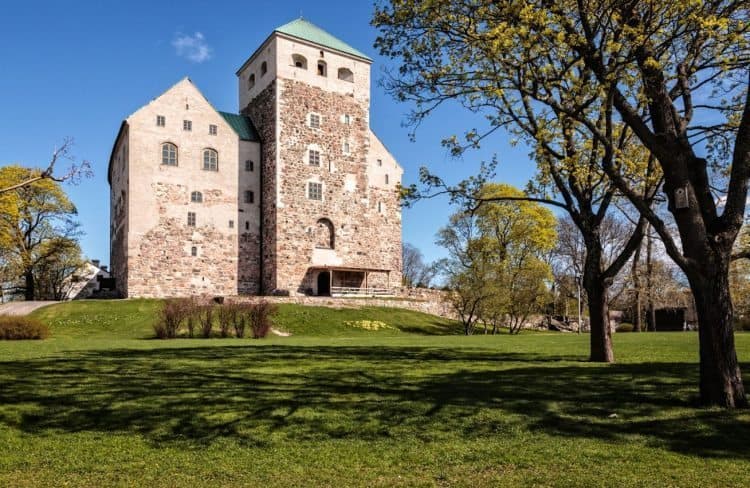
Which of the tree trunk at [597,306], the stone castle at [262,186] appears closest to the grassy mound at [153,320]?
the stone castle at [262,186]

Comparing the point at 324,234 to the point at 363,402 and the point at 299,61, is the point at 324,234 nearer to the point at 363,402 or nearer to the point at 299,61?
the point at 299,61

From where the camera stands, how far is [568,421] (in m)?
7.55

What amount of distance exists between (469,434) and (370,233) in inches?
1712

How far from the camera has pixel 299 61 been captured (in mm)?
48594

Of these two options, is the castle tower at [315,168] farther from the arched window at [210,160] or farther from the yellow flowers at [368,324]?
the yellow flowers at [368,324]

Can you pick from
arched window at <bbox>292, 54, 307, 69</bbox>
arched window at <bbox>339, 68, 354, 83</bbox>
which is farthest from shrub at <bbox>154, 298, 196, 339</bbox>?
arched window at <bbox>339, 68, 354, 83</bbox>

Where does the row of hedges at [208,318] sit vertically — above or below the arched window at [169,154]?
below

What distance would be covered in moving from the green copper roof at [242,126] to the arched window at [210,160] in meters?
2.89

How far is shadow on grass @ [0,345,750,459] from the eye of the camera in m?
7.10

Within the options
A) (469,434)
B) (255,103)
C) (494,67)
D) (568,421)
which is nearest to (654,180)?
(494,67)

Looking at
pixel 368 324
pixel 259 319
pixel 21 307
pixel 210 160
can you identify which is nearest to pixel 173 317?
pixel 259 319

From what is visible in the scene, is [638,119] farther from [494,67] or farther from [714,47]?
[494,67]

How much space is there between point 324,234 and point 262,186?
654 cm

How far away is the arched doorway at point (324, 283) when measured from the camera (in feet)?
159
